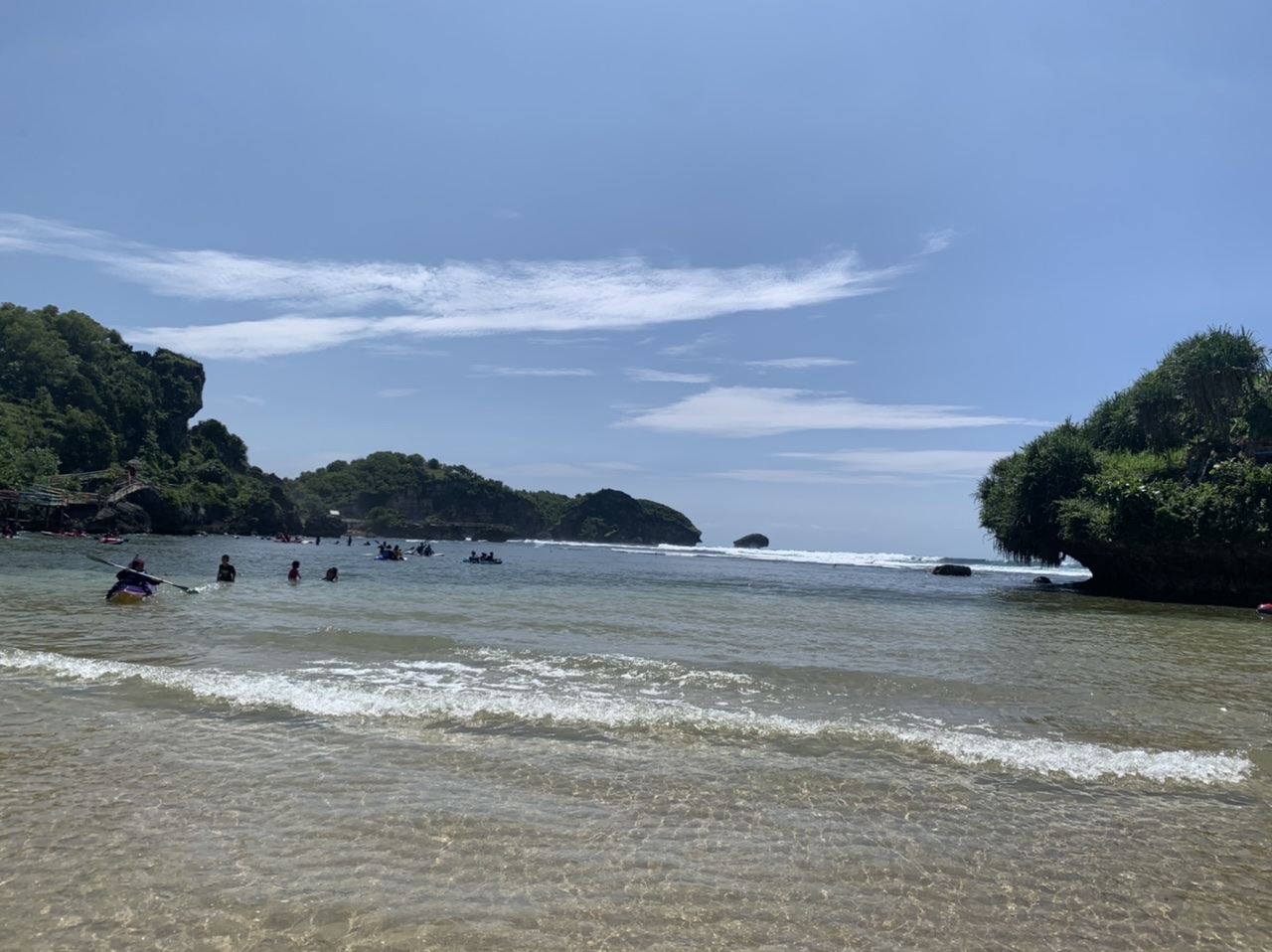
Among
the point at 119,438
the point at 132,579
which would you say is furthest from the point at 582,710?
the point at 119,438

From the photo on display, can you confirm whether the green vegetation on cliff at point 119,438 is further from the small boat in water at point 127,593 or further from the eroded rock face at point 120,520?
the small boat in water at point 127,593

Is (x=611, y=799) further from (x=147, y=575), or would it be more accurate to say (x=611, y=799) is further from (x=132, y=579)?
(x=147, y=575)

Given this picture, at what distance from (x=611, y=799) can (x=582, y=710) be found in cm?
328

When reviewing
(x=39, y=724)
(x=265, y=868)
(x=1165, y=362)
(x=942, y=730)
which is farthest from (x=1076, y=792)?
(x=1165, y=362)

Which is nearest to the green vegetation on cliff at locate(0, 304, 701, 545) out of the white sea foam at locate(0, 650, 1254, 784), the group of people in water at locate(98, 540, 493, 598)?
the group of people in water at locate(98, 540, 493, 598)

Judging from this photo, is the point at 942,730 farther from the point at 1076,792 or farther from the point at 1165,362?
the point at 1165,362

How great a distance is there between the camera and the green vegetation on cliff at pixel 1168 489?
34.9 meters

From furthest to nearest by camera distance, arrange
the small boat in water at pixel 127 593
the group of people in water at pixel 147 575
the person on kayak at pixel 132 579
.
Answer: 1. the group of people in water at pixel 147 575
2. the person on kayak at pixel 132 579
3. the small boat in water at pixel 127 593

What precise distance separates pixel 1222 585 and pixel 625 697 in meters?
39.3

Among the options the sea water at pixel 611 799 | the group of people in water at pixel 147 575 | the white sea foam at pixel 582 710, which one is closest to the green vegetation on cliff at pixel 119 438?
the group of people in water at pixel 147 575

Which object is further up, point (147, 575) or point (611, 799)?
point (147, 575)

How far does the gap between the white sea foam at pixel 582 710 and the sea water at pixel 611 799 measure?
6 centimetres

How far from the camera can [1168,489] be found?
121 ft

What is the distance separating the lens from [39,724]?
8.00m
